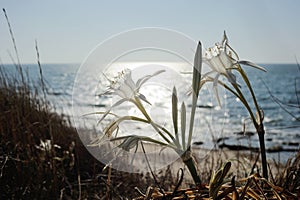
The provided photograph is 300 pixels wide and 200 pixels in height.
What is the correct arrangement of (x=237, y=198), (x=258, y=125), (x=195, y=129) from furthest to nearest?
1. (x=195, y=129)
2. (x=258, y=125)
3. (x=237, y=198)

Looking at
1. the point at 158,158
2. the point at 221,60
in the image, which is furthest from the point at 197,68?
the point at 158,158

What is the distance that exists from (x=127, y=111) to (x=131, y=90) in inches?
2.2

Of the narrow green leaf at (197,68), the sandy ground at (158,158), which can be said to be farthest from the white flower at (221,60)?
the sandy ground at (158,158)

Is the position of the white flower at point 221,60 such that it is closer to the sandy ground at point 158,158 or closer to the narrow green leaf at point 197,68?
the narrow green leaf at point 197,68

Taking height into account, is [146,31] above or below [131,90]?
above

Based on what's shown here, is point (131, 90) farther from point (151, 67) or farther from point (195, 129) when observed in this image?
point (195, 129)

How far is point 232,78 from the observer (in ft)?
2.11

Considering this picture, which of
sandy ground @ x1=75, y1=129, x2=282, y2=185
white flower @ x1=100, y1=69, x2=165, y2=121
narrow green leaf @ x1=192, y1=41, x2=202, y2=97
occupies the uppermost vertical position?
narrow green leaf @ x1=192, y1=41, x2=202, y2=97

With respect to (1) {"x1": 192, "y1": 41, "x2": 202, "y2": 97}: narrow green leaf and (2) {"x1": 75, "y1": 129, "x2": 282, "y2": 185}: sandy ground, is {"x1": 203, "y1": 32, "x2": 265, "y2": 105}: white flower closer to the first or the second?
(1) {"x1": 192, "y1": 41, "x2": 202, "y2": 97}: narrow green leaf

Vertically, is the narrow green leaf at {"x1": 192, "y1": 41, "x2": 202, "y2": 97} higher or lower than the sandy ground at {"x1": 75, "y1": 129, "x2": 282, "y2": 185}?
higher

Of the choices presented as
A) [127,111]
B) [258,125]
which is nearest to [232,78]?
[258,125]

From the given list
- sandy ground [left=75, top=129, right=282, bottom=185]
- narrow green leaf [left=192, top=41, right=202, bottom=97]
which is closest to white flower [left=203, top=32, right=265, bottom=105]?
narrow green leaf [left=192, top=41, right=202, bottom=97]

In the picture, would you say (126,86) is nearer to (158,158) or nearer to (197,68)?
(197,68)

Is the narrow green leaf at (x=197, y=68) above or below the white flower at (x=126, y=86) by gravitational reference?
above
